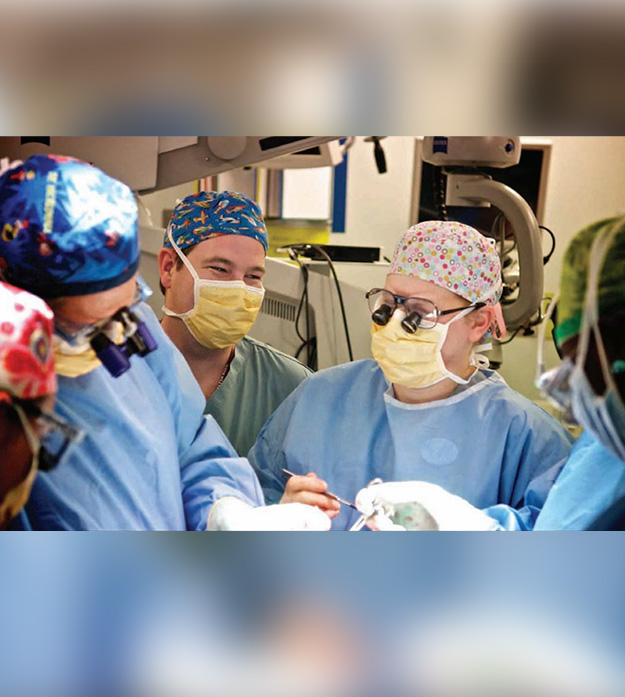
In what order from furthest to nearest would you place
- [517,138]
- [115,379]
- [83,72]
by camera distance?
1. [517,138]
2. [83,72]
3. [115,379]

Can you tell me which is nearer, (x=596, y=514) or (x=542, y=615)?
(x=596, y=514)

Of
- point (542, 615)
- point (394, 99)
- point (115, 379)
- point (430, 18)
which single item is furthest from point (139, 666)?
point (430, 18)

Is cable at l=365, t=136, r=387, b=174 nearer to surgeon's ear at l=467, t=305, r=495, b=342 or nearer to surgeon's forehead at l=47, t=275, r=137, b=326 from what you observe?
surgeon's ear at l=467, t=305, r=495, b=342

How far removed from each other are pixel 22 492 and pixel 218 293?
1.62 ft

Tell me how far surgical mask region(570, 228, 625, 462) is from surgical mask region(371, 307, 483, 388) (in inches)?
10.0

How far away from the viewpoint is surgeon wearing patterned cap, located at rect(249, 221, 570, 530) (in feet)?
4.78

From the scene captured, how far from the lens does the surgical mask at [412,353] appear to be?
4.75 feet

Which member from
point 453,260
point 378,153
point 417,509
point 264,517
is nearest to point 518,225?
point 453,260

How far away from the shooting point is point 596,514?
4.52 ft

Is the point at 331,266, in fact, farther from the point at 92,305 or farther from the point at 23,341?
the point at 23,341

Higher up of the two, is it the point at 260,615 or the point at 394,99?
the point at 394,99

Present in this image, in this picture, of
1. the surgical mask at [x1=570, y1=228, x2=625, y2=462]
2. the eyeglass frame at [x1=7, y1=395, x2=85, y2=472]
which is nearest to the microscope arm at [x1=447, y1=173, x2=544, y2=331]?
the surgical mask at [x1=570, y1=228, x2=625, y2=462]

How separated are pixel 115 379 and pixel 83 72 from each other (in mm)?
551

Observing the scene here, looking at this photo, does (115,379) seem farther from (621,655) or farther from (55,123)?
(621,655)
